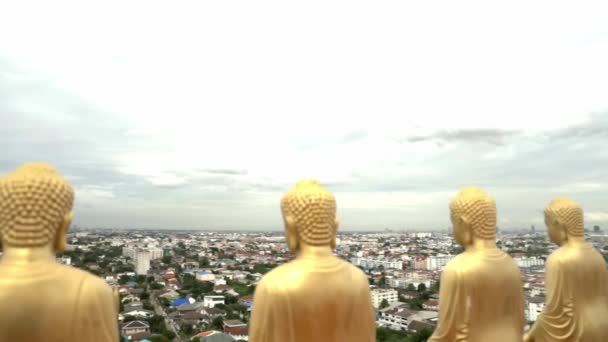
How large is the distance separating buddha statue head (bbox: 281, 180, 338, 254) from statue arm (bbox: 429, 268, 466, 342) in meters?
1.78

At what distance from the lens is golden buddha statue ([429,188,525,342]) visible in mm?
5391

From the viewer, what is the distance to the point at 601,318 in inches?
248

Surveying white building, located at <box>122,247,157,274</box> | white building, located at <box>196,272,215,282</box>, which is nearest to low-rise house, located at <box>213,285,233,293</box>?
white building, located at <box>196,272,215,282</box>

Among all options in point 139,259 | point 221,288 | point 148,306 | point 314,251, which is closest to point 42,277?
point 314,251

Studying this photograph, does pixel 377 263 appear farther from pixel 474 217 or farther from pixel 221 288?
pixel 474 217

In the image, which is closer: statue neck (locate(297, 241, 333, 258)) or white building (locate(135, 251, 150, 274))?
statue neck (locate(297, 241, 333, 258))

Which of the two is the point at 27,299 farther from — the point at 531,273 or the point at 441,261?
the point at 441,261

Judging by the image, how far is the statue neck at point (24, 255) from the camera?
10.6ft

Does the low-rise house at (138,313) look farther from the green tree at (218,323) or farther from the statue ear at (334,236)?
the statue ear at (334,236)

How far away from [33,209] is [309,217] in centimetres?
213

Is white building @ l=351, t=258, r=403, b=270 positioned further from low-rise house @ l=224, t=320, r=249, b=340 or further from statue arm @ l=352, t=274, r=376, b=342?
statue arm @ l=352, t=274, r=376, b=342

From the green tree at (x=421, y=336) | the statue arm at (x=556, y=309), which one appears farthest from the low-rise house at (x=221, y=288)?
the statue arm at (x=556, y=309)

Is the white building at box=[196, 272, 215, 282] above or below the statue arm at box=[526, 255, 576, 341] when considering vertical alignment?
below

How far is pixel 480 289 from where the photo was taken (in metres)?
5.39
